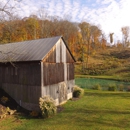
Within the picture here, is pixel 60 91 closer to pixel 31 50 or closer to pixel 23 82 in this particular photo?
pixel 23 82

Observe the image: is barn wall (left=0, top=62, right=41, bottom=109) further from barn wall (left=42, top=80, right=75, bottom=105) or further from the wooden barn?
barn wall (left=42, top=80, right=75, bottom=105)

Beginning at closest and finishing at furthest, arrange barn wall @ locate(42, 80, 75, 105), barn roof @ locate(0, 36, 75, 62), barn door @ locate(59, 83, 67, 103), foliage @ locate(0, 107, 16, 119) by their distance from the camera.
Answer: foliage @ locate(0, 107, 16, 119)
barn roof @ locate(0, 36, 75, 62)
barn wall @ locate(42, 80, 75, 105)
barn door @ locate(59, 83, 67, 103)

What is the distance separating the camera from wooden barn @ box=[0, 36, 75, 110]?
42.4 feet

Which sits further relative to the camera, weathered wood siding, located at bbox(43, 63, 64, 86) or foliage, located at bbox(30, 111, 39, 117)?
weathered wood siding, located at bbox(43, 63, 64, 86)

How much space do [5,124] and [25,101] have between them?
317 cm

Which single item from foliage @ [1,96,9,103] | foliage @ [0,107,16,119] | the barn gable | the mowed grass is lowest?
the mowed grass

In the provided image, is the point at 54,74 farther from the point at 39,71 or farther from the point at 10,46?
the point at 10,46

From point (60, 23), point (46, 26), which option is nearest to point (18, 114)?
point (46, 26)

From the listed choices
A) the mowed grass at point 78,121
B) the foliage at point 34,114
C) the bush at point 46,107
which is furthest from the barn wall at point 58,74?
the mowed grass at point 78,121

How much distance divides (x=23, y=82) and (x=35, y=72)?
1.73 metres

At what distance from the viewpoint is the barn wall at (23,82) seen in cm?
1294

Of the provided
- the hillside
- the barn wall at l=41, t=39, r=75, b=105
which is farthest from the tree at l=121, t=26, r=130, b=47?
the barn wall at l=41, t=39, r=75, b=105

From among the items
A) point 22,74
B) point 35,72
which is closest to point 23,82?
point 22,74

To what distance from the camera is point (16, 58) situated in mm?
14250
